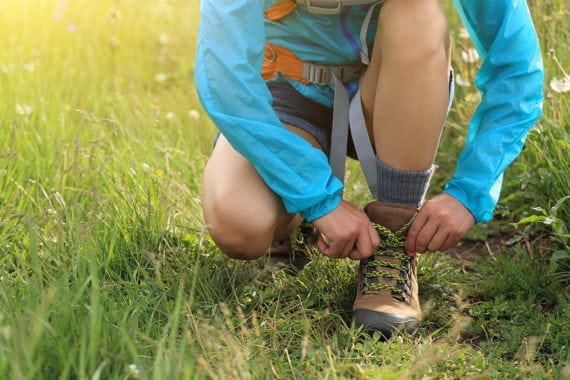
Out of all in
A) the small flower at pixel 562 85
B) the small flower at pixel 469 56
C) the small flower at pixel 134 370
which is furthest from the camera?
the small flower at pixel 469 56

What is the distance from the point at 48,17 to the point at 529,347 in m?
2.72

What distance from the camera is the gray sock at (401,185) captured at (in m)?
2.01

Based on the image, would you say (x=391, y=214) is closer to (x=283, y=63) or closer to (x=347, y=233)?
(x=347, y=233)

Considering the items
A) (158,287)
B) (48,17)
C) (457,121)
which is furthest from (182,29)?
(158,287)

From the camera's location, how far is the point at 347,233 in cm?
188

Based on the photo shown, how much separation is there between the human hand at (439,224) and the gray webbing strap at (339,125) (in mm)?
260

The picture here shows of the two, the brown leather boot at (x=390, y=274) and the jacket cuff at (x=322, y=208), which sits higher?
the jacket cuff at (x=322, y=208)

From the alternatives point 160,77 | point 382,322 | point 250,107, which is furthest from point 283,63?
point 160,77

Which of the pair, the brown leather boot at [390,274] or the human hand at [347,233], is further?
the brown leather boot at [390,274]

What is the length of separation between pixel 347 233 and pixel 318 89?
45 centimetres

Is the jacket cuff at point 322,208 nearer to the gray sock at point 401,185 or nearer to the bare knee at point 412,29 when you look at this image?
the gray sock at point 401,185

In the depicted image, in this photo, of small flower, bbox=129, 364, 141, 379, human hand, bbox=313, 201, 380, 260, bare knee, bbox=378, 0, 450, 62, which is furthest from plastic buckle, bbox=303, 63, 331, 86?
small flower, bbox=129, 364, 141, 379

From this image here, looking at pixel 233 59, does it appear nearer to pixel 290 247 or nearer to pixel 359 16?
pixel 359 16

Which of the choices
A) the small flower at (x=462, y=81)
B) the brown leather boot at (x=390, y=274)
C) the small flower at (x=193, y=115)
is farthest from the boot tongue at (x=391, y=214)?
the small flower at (x=193, y=115)
